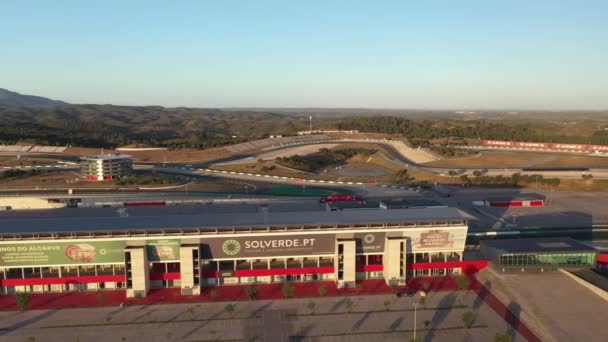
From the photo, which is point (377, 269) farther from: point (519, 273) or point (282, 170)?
point (282, 170)

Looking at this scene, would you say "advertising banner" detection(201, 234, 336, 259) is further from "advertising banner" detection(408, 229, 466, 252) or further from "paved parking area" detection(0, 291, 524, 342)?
"advertising banner" detection(408, 229, 466, 252)

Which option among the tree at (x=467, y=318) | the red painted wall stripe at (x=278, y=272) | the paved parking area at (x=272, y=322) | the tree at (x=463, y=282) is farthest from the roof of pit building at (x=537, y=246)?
the red painted wall stripe at (x=278, y=272)

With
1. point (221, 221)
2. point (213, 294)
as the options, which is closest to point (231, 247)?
point (221, 221)

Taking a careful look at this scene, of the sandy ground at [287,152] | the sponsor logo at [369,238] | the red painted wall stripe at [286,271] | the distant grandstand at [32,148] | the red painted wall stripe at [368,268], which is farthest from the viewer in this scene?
the distant grandstand at [32,148]

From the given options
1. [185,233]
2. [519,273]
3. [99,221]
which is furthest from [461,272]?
[99,221]

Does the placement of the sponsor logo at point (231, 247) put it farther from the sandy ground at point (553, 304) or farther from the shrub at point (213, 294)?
the sandy ground at point (553, 304)

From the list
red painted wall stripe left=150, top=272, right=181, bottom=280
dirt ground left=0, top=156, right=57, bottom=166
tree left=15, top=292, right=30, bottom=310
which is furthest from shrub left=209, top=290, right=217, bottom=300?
dirt ground left=0, top=156, right=57, bottom=166
